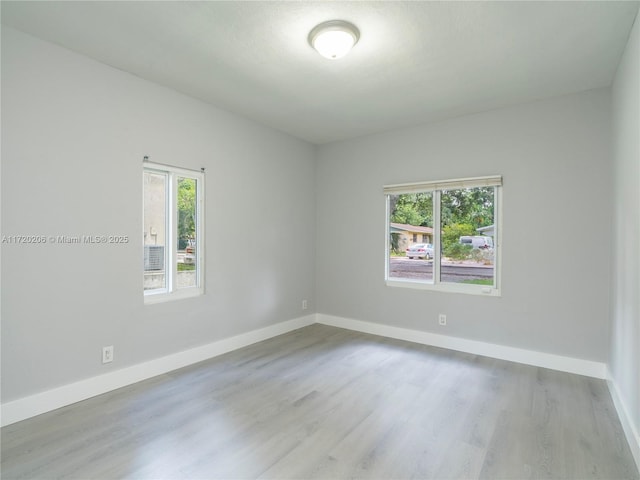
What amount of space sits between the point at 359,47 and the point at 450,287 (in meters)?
2.78

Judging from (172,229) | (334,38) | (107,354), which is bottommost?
(107,354)

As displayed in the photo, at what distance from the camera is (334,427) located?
7.50ft

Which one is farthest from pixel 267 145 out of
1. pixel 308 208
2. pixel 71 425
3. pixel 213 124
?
pixel 71 425

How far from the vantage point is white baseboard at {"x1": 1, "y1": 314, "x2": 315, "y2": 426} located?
7.63 ft

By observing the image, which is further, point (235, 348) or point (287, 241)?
point (287, 241)

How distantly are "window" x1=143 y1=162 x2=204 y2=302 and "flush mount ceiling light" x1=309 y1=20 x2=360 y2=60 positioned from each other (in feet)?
6.06

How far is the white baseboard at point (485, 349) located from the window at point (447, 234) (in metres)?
0.58

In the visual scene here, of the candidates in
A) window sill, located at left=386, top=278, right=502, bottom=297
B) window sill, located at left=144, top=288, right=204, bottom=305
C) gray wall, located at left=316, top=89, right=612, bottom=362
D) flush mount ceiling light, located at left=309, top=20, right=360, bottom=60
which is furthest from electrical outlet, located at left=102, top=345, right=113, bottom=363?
window sill, located at left=386, top=278, right=502, bottom=297

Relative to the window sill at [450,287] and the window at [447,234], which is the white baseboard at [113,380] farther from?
the window at [447,234]

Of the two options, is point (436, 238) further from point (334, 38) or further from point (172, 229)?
point (172, 229)

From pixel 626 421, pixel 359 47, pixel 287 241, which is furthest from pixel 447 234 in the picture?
pixel 359 47

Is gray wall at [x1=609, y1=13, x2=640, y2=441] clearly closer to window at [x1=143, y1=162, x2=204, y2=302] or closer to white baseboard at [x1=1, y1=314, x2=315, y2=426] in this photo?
white baseboard at [x1=1, y1=314, x2=315, y2=426]

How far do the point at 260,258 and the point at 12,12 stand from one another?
2940mm

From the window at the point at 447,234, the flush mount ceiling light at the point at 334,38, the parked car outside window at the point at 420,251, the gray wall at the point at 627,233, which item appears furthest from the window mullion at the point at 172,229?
the gray wall at the point at 627,233
